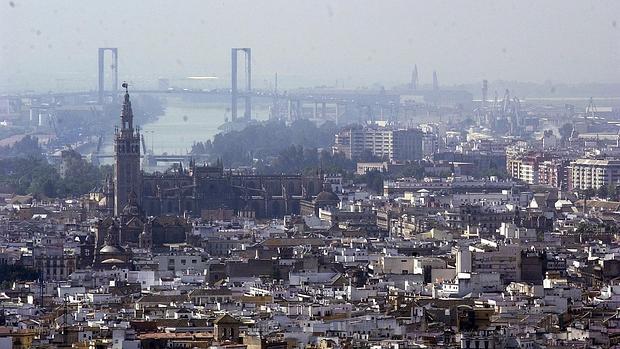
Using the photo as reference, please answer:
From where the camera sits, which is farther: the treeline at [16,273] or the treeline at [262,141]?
the treeline at [262,141]

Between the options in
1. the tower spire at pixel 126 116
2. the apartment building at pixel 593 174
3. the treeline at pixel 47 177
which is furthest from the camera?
the apartment building at pixel 593 174

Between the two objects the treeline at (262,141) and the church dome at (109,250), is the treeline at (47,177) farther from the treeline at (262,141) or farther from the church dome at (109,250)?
the church dome at (109,250)

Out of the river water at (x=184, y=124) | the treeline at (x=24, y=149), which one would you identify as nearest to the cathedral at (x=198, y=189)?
the treeline at (x=24, y=149)

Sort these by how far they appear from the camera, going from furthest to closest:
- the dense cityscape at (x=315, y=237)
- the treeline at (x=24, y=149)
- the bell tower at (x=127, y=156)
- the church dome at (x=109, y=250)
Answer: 1. the treeline at (x=24, y=149)
2. the bell tower at (x=127, y=156)
3. the church dome at (x=109, y=250)
4. the dense cityscape at (x=315, y=237)

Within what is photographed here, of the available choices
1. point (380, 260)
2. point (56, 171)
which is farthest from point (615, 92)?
point (380, 260)

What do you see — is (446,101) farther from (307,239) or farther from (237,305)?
(237,305)

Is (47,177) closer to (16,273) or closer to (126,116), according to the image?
(126,116)

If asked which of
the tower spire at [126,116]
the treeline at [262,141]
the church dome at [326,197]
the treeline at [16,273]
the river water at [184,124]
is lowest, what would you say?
the river water at [184,124]
